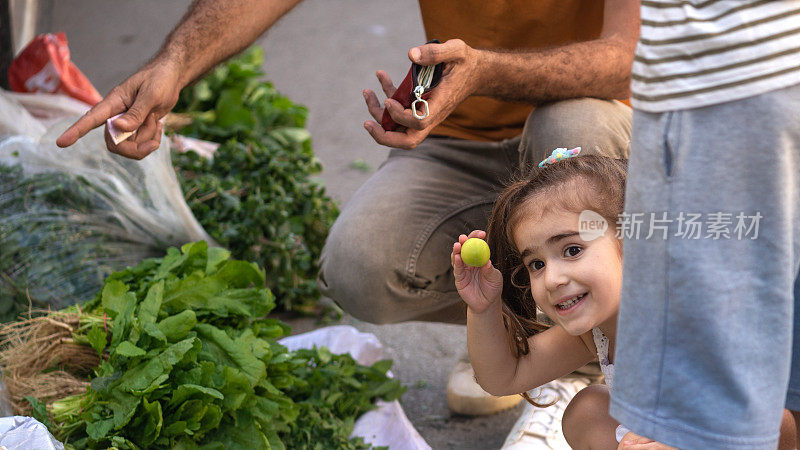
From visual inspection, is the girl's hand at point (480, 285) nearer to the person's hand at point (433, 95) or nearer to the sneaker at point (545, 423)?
the person's hand at point (433, 95)

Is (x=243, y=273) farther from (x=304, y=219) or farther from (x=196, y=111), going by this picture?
(x=196, y=111)

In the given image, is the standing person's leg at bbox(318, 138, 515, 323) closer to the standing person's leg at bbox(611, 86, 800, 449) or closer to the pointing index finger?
the pointing index finger

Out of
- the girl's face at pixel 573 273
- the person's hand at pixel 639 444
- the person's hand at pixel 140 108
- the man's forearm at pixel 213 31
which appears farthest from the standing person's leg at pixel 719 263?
the man's forearm at pixel 213 31

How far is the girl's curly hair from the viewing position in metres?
1.50

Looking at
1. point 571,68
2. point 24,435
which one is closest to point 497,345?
point 571,68

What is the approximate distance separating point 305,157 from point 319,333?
2.61 ft

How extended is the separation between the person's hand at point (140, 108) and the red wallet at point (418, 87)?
22.5 inches

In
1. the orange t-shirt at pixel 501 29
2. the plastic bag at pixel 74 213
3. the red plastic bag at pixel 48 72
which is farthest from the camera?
the red plastic bag at pixel 48 72

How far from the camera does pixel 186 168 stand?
288 centimetres

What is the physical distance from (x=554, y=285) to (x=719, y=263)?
457 millimetres

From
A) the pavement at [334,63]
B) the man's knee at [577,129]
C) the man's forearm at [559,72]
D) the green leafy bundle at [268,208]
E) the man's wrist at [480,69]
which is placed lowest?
the pavement at [334,63]

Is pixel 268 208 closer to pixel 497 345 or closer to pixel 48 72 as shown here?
pixel 48 72

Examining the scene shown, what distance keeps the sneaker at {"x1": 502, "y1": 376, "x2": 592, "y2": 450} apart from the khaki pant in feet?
1.14

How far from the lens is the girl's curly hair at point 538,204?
1.50m
